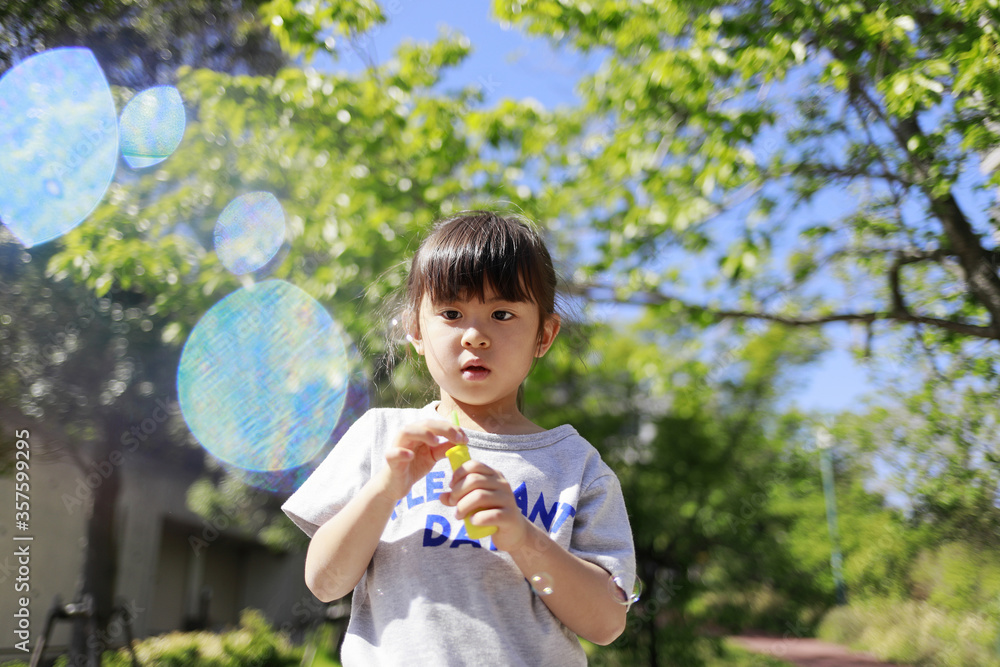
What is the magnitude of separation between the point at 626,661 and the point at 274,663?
7.33 ft

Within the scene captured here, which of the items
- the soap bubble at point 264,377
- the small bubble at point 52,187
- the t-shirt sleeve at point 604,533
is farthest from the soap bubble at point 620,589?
the small bubble at point 52,187

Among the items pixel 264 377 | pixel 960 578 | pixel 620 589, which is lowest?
pixel 960 578

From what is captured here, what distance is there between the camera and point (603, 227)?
11.0 ft

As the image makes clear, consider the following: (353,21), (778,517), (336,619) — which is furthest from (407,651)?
(778,517)

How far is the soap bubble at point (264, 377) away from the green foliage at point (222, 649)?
77 cm

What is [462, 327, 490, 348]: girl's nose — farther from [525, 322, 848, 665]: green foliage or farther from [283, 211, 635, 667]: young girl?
[525, 322, 848, 665]: green foliage

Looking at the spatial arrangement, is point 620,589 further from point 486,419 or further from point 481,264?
point 481,264

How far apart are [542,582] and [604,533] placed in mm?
130

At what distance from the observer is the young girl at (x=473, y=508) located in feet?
2.67

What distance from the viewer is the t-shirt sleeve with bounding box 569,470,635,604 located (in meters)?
0.88

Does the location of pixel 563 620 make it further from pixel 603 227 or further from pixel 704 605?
pixel 704 605

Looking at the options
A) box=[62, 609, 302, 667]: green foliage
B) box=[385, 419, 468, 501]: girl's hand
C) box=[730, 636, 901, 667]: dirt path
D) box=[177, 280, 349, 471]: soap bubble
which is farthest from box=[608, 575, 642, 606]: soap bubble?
box=[730, 636, 901, 667]: dirt path

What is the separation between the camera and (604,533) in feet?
2.98

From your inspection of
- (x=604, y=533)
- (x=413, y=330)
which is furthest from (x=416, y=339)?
(x=604, y=533)
